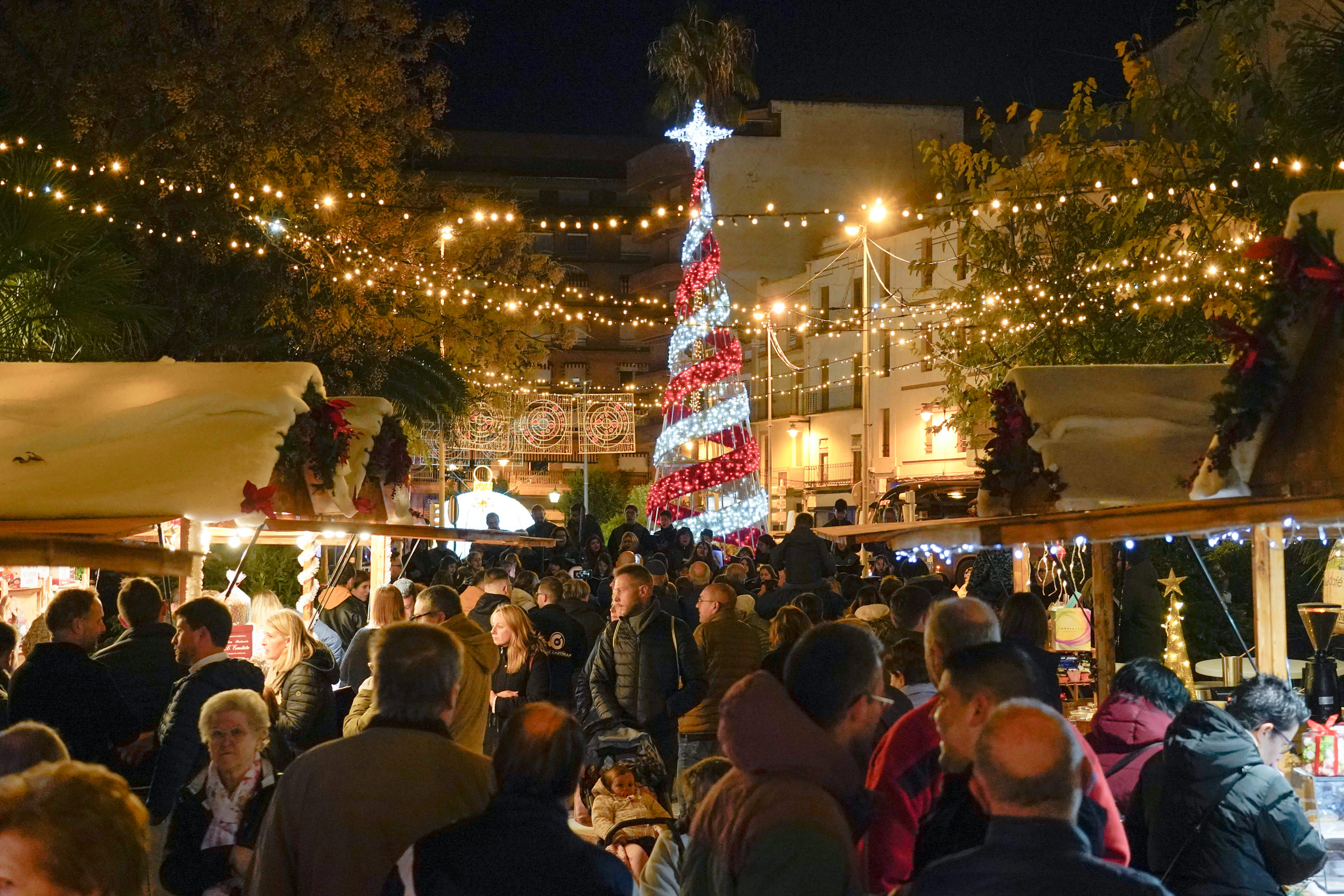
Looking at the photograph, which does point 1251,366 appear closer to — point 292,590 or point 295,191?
point 292,590

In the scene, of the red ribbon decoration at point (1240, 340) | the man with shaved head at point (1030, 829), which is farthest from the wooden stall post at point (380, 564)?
the man with shaved head at point (1030, 829)

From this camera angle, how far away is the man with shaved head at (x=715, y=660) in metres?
8.27

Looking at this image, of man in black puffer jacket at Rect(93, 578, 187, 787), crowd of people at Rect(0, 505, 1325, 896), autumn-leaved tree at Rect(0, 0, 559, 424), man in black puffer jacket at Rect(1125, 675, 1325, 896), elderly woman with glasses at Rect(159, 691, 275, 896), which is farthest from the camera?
autumn-leaved tree at Rect(0, 0, 559, 424)

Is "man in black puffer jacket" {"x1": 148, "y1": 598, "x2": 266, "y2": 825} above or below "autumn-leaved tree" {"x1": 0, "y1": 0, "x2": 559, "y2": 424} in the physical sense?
below

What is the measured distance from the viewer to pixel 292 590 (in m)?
17.0

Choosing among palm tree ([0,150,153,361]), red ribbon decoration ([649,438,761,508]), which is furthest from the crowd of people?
red ribbon decoration ([649,438,761,508])

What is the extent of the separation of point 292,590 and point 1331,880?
12705mm

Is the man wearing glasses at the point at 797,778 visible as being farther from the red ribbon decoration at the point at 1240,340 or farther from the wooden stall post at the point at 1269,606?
the wooden stall post at the point at 1269,606

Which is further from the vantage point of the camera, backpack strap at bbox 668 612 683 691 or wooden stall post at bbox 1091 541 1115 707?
wooden stall post at bbox 1091 541 1115 707

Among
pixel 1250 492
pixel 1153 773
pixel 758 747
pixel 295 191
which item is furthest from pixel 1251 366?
pixel 295 191

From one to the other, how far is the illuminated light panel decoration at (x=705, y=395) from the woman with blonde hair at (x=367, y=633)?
22525 millimetres

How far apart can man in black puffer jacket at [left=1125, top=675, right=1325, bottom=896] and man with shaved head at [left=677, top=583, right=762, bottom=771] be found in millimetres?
3607

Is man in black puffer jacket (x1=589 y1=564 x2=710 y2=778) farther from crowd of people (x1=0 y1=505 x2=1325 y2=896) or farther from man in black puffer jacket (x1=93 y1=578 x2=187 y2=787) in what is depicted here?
man in black puffer jacket (x1=93 y1=578 x2=187 y2=787)

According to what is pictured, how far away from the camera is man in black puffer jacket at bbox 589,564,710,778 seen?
8.61 meters
